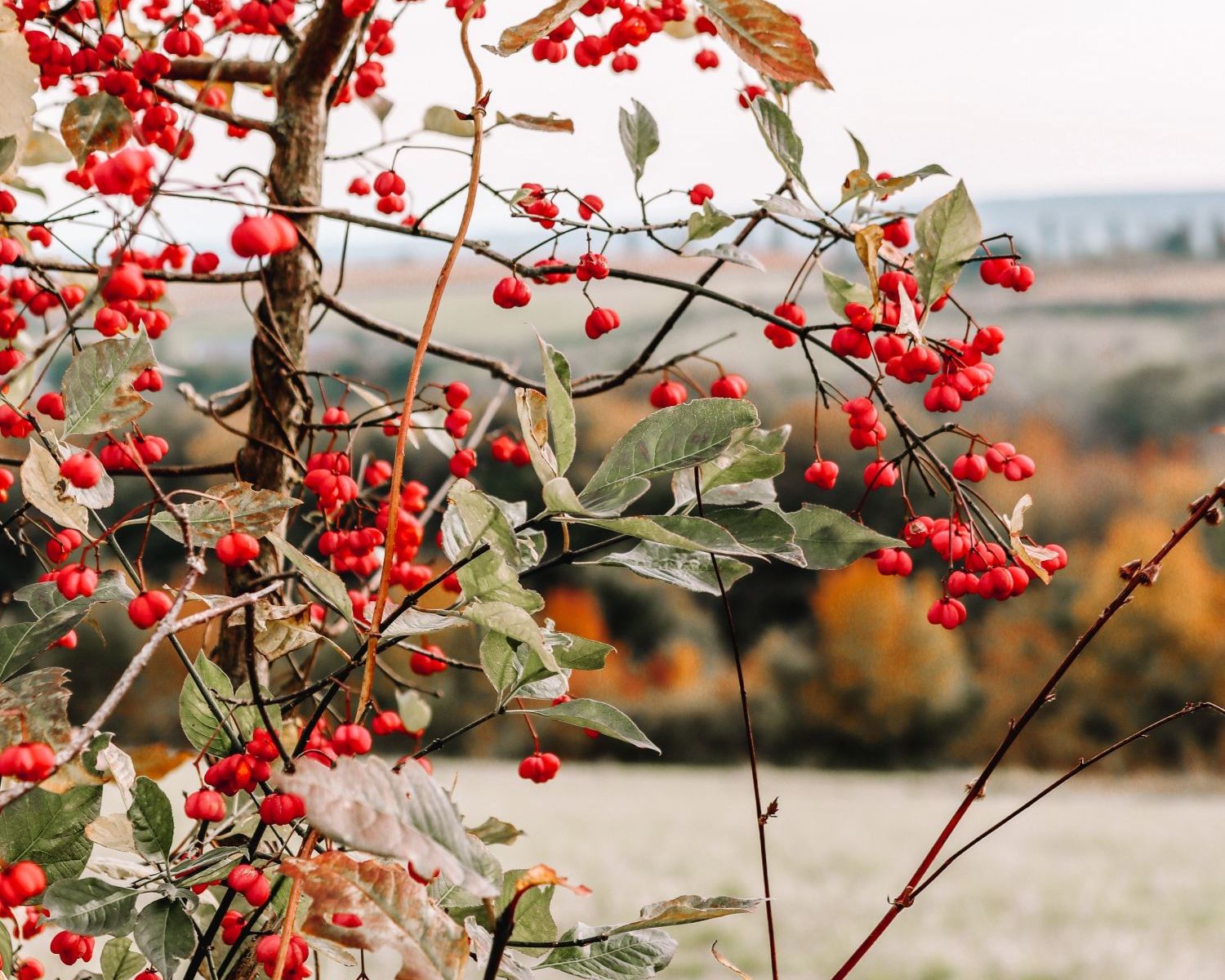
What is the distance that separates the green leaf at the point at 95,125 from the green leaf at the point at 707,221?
0.95 ft

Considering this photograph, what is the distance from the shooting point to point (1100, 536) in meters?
4.08

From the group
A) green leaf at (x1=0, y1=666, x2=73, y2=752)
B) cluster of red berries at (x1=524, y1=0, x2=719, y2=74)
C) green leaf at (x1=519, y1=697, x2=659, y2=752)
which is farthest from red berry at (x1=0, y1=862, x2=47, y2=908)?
cluster of red berries at (x1=524, y1=0, x2=719, y2=74)

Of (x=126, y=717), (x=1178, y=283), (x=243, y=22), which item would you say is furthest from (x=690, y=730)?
(x=243, y=22)

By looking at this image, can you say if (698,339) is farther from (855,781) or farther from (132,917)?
(132,917)

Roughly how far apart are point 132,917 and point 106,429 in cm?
15

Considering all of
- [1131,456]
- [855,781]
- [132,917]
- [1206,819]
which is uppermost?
[132,917]

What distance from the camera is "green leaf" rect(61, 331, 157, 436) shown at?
32 centimetres

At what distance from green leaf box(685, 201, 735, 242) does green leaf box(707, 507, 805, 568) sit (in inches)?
6.3

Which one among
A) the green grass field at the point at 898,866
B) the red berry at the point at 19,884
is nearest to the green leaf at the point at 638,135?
the red berry at the point at 19,884

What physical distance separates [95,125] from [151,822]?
0.34m

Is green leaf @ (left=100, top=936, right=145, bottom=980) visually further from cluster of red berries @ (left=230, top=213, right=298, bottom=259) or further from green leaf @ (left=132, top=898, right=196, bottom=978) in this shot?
cluster of red berries @ (left=230, top=213, right=298, bottom=259)

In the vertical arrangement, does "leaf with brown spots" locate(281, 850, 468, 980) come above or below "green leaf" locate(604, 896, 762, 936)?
above

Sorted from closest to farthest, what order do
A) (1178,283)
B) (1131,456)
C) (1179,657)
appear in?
(1179,657), (1131,456), (1178,283)

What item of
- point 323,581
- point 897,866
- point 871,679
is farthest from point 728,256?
point 871,679
